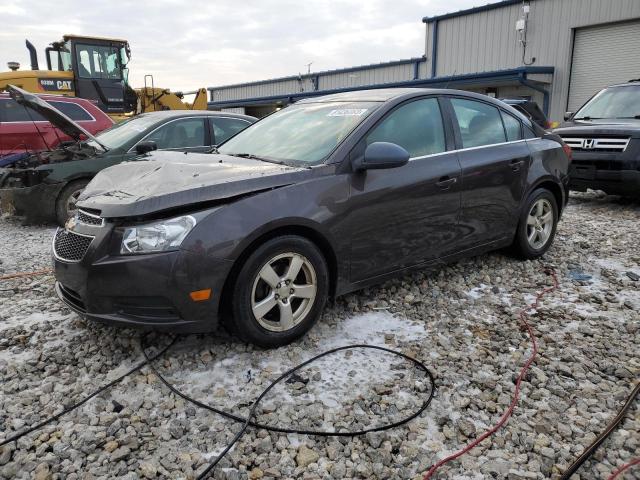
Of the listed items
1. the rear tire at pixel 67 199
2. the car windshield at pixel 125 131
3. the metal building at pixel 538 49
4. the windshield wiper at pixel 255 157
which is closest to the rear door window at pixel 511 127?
the windshield wiper at pixel 255 157

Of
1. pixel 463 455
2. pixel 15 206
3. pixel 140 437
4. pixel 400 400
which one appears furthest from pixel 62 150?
pixel 463 455

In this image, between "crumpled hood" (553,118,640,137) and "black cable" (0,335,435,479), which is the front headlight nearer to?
"black cable" (0,335,435,479)

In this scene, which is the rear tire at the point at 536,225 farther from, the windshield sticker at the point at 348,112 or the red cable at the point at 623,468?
the red cable at the point at 623,468

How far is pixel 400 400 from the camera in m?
2.73

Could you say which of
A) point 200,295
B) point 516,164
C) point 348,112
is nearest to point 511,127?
point 516,164

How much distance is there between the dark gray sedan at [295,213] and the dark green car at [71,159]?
2.67 metres

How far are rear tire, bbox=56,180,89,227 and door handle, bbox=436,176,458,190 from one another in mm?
4773

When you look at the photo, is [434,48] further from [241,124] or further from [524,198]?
[524,198]

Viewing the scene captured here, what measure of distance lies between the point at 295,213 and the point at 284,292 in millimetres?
495

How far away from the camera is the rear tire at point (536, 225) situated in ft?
15.8

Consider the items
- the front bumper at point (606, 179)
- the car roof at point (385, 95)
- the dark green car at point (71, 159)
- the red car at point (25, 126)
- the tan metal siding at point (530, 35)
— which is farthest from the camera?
the tan metal siding at point (530, 35)

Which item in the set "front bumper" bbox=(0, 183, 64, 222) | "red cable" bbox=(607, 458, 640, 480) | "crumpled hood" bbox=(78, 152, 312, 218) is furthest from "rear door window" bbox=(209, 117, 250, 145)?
"red cable" bbox=(607, 458, 640, 480)

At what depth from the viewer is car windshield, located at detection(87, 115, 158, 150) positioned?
21.9 feet

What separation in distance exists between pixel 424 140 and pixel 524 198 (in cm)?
139
